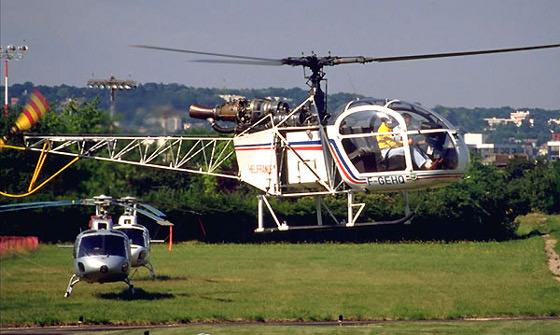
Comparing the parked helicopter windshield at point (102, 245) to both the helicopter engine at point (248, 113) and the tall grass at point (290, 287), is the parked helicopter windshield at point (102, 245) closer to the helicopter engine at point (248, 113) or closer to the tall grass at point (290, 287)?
the tall grass at point (290, 287)

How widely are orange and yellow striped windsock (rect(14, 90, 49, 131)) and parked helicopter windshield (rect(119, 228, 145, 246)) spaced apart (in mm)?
4080

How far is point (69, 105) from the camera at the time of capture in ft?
172

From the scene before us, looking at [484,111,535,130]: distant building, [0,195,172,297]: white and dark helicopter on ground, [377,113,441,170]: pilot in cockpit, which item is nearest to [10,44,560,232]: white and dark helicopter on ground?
[377,113,441,170]: pilot in cockpit

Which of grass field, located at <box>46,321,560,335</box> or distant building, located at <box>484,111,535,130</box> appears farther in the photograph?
distant building, located at <box>484,111,535,130</box>

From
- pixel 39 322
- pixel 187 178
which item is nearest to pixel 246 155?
pixel 39 322

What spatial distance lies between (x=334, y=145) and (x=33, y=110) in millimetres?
10285

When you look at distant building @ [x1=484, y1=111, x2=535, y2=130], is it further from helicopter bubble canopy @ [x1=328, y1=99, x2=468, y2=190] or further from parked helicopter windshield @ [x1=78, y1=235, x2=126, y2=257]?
helicopter bubble canopy @ [x1=328, y1=99, x2=468, y2=190]

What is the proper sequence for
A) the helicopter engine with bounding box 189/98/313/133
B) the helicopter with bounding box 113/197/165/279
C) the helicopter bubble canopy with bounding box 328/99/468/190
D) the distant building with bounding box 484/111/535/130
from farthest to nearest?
1. the distant building with bounding box 484/111/535/130
2. the helicopter with bounding box 113/197/165/279
3. the helicopter engine with bounding box 189/98/313/133
4. the helicopter bubble canopy with bounding box 328/99/468/190

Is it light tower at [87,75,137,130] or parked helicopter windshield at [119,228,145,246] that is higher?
light tower at [87,75,137,130]

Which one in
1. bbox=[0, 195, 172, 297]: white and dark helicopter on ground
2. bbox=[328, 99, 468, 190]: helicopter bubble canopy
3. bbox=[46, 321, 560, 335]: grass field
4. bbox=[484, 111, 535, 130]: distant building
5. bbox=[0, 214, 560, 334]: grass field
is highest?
bbox=[484, 111, 535, 130]: distant building

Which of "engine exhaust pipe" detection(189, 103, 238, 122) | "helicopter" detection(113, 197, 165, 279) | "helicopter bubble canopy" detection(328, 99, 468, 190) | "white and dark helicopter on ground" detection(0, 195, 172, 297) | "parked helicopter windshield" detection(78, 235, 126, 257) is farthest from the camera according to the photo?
"helicopter" detection(113, 197, 165, 279)

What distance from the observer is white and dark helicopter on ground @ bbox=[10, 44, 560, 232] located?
2783 cm

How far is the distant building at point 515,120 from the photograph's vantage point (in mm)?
129875

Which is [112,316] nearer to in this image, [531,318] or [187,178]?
[531,318]
